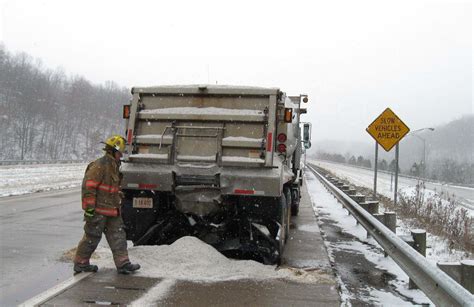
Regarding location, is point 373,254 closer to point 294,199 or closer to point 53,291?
point 294,199

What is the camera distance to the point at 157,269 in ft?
20.1

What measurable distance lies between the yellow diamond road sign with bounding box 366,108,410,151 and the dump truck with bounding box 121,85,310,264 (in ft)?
19.9

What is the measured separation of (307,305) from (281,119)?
2.99m

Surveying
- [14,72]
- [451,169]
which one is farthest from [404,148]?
[14,72]

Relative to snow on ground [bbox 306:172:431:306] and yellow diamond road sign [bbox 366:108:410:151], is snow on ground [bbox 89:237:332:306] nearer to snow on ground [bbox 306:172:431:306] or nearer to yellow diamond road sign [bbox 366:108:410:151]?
snow on ground [bbox 306:172:431:306]

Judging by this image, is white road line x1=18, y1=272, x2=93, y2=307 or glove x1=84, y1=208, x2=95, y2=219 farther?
glove x1=84, y1=208, x2=95, y2=219

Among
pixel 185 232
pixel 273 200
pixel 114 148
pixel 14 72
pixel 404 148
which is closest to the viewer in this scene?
pixel 114 148

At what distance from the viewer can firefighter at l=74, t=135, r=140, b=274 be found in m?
5.86

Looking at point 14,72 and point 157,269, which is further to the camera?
point 14,72

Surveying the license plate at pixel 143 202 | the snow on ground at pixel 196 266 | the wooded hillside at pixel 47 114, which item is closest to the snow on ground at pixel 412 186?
the snow on ground at pixel 196 266

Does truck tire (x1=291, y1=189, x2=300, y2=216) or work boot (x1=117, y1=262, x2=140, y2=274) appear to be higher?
truck tire (x1=291, y1=189, x2=300, y2=216)

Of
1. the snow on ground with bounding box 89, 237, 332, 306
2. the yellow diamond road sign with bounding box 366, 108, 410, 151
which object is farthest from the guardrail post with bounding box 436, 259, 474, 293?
the yellow diamond road sign with bounding box 366, 108, 410, 151

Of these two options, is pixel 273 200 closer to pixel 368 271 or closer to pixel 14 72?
pixel 368 271

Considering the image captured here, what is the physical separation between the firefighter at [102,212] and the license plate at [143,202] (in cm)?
73
